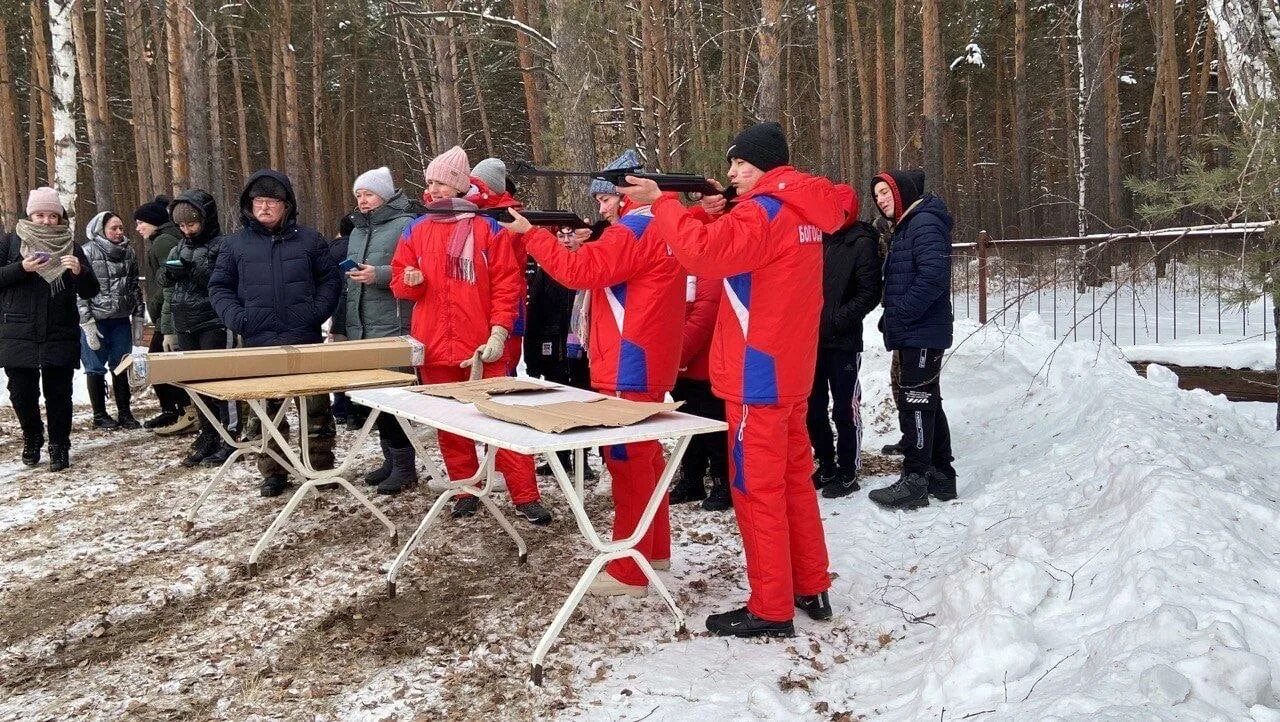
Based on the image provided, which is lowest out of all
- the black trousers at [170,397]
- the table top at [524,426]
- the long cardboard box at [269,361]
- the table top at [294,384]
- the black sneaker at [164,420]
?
the black sneaker at [164,420]

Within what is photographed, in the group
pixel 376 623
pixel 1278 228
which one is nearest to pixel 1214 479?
pixel 1278 228

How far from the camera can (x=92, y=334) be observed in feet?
24.1

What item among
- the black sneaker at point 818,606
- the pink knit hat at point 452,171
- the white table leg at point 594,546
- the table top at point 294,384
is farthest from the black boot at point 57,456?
the black sneaker at point 818,606

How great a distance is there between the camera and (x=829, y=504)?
16.9 feet

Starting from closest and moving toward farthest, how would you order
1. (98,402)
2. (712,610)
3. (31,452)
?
(712,610)
(31,452)
(98,402)

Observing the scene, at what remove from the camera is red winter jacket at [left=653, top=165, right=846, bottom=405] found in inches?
125

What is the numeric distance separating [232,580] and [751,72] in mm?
20612

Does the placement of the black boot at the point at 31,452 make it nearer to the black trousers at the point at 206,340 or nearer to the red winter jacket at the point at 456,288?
the black trousers at the point at 206,340

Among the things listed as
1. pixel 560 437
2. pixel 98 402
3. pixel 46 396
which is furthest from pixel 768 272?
pixel 98 402

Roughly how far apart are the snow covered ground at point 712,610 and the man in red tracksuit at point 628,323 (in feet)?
1.37

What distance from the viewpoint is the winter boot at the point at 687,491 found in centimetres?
537

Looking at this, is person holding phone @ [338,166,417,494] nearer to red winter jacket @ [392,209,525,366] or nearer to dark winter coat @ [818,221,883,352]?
red winter jacket @ [392,209,525,366]

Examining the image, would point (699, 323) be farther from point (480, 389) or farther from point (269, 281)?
point (269, 281)

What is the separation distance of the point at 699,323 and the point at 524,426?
2073 millimetres
